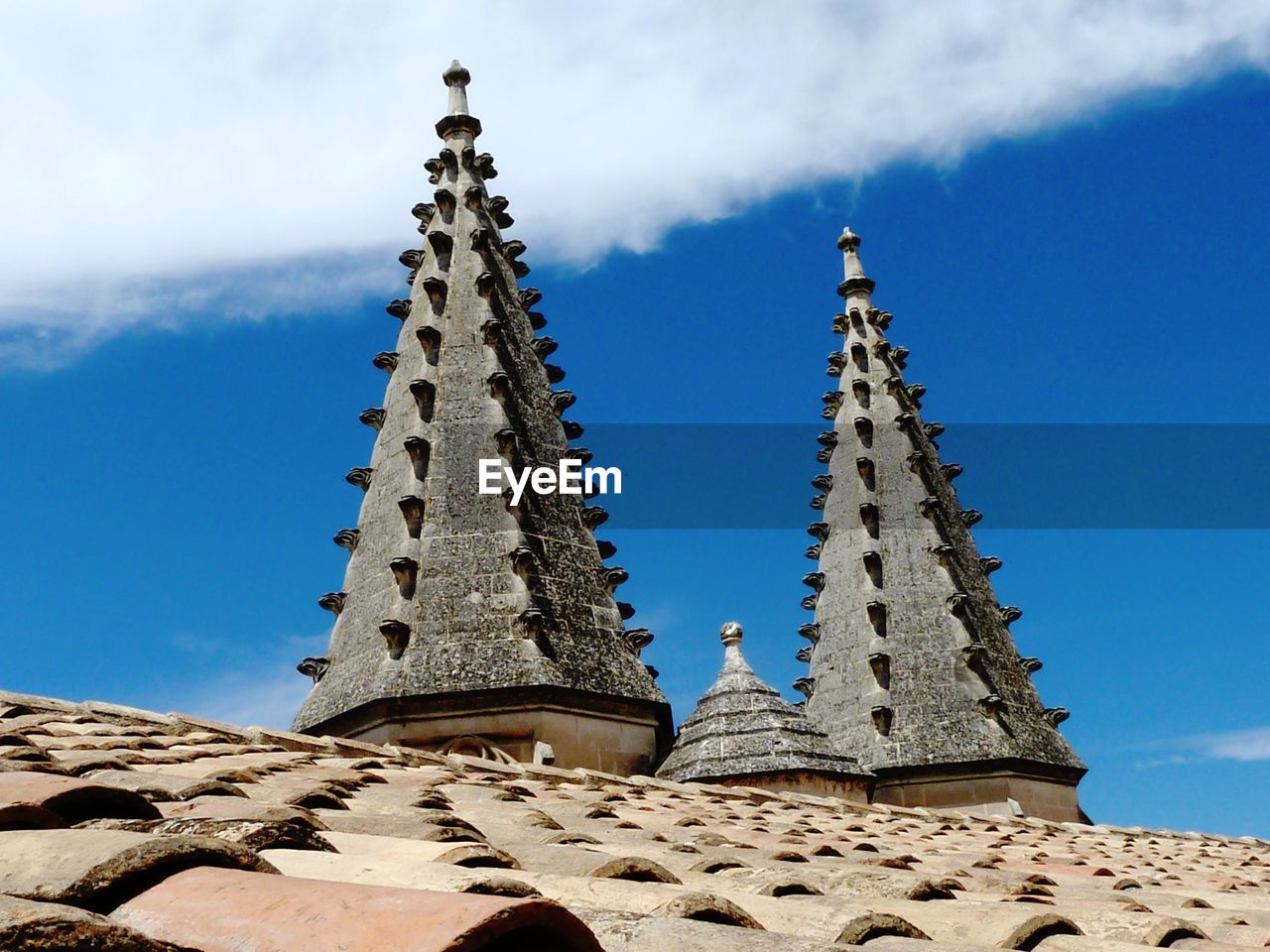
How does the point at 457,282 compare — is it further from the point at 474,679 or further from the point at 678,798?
the point at 678,798

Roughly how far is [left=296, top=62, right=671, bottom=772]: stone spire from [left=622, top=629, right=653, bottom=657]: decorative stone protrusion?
22 millimetres

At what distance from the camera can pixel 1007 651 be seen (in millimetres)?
21656

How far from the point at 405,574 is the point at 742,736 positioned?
4.09 metres

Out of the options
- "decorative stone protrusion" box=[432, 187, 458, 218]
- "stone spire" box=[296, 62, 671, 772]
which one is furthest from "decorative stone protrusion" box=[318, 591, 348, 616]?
"decorative stone protrusion" box=[432, 187, 458, 218]

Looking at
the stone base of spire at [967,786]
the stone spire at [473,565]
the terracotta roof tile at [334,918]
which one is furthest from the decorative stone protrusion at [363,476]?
the terracotta roof tile at [334,918]

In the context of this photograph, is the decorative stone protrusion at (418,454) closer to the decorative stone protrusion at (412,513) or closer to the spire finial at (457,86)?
the decorative stone protrusion at (412,513)

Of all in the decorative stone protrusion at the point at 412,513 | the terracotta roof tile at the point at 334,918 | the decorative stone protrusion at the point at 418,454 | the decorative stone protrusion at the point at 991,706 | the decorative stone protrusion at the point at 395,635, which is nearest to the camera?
the terracotta roof tile at the point at 334,918

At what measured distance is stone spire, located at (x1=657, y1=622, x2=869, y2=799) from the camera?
14555mm

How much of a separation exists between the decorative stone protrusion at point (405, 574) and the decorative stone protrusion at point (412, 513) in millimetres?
458

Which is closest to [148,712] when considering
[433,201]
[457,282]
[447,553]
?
[447,553]

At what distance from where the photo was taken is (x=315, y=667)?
671 inches

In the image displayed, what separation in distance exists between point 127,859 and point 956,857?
5.82 meters

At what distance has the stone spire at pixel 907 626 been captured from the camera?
1977 cm

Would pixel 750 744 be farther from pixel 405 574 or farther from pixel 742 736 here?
pixel 405 574
